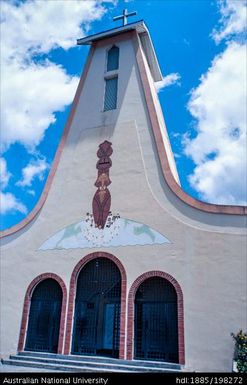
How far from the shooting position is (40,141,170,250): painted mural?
34.9 ft

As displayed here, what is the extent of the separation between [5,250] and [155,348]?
22.5ft

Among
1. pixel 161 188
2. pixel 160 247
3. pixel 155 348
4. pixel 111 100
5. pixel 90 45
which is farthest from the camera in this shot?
pixel 90 45

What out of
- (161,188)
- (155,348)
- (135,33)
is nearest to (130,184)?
(161,188)

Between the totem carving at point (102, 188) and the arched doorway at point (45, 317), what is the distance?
2.80 meters

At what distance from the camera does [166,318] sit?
9648 mm

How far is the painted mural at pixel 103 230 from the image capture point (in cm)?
1063

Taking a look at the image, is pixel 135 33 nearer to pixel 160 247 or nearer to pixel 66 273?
pixel 160 247

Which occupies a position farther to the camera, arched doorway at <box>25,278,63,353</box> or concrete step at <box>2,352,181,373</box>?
arched doorway at <box>25,278,63,353</box>

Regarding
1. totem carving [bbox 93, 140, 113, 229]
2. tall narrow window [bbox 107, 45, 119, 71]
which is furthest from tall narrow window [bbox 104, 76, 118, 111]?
totem carving [bbox 93, 140, 113, 229]

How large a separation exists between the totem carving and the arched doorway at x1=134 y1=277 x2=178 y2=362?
2.81 meters

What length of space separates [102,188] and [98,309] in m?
4.26

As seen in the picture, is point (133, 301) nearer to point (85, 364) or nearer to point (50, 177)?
point (85, 364)

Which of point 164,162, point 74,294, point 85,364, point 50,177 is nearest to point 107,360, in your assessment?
point 85,364

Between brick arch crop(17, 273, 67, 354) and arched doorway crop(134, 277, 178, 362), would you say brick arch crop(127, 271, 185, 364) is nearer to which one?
arched doorway crop(134, 277, 178, 362)
